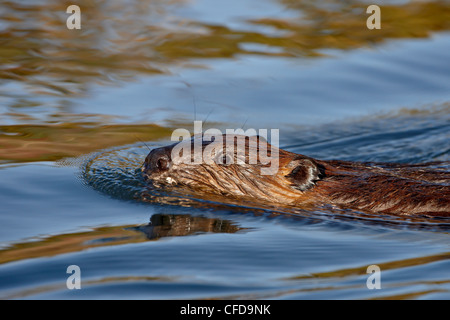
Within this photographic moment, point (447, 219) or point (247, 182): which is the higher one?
point (247, 182)

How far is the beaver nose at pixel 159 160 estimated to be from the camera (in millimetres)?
5953

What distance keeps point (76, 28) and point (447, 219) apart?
25.8 feet

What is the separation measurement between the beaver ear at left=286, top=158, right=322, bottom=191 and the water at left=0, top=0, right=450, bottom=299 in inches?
10.2

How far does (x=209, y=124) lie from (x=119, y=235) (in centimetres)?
357

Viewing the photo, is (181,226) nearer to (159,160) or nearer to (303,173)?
(159,160)

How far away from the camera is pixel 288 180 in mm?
5891

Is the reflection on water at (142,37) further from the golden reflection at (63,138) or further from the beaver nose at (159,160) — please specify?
the beaver nose at (159,160)

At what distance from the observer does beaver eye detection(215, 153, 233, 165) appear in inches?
232

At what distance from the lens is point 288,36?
38.0 feet

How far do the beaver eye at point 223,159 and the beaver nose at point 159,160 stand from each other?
405 millimetres

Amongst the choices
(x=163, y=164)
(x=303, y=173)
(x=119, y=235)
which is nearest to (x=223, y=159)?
(x=163, y=164)
